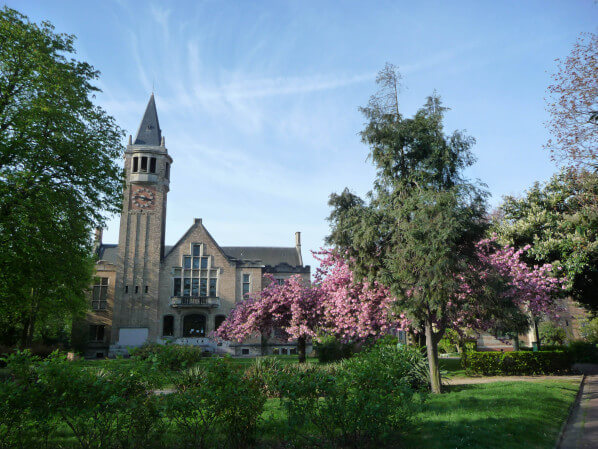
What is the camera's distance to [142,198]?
4356 cm

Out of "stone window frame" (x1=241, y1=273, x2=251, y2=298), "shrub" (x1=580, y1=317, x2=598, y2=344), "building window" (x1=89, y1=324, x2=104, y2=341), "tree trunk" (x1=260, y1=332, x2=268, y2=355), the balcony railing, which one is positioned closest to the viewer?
"shrub" (x1=580, y1=317, x2=598, y2=344)

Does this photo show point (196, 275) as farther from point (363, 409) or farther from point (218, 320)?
point (363, 409)

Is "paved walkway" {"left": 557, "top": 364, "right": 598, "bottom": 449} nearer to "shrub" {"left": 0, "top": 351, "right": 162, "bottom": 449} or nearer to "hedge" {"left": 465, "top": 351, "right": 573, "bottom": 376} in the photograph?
"hedge" {"left": 465, "top": 351, "right": 573, "bottom": 376}

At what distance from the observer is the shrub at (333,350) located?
69.6 ft

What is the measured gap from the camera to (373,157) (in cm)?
1537

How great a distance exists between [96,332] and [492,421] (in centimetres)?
4276

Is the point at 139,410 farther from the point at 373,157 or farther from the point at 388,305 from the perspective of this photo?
the point at 373,157

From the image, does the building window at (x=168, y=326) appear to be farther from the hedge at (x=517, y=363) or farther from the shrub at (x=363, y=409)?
the shrub at (x=363, y=409)

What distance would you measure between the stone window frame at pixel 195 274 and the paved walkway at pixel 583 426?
3569 cm

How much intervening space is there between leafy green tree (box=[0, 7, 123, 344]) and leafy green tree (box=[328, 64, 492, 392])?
11.3 metres

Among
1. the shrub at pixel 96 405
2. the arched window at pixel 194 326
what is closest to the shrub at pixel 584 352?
the shrub at pixel 96 405

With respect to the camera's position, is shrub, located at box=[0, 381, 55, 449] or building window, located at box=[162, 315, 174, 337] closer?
shrub, located at box=[0, 381, 55, 449]

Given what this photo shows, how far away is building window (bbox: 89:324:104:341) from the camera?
135ft

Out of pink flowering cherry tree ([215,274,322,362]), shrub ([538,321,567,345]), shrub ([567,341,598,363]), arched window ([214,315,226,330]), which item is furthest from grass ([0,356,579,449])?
shrub ([538,321,567,345])
